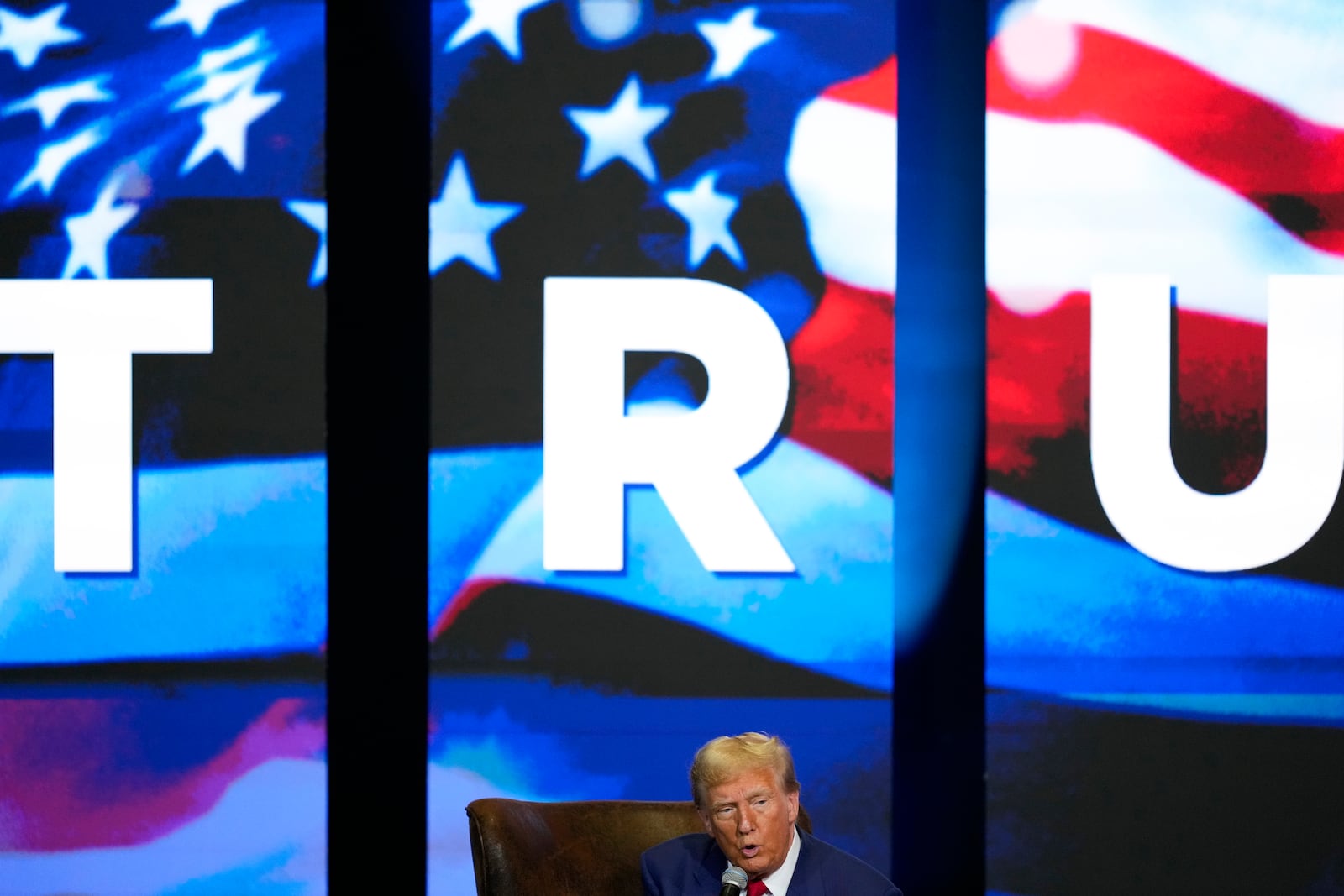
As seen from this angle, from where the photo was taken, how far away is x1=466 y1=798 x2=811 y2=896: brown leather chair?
256 cm

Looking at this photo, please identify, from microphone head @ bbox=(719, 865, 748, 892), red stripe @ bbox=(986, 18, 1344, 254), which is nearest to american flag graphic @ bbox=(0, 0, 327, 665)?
microphone head @ bbox=(719, 865, 748, 892)

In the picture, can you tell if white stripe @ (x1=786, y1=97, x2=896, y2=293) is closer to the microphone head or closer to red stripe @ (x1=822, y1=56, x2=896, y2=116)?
red stripe @ (x1=822, y1=56, x2=896, y2=116)

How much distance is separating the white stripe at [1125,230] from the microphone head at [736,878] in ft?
6.66

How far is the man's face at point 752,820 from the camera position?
A: 245cm

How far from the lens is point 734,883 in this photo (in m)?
2.20

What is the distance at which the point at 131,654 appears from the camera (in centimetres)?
368

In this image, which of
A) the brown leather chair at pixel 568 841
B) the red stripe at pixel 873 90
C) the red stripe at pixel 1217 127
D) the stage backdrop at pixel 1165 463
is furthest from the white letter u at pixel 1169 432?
the brown leather chair at pixel 568 841

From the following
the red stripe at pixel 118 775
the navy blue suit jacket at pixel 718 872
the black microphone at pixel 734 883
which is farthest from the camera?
the red stripe at pixel 118 775

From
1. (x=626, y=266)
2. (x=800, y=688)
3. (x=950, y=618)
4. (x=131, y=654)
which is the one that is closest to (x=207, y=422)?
(x=131, y=654)

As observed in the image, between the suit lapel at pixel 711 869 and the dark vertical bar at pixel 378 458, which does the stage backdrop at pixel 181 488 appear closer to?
the dark vertical bar at pixel 378 458

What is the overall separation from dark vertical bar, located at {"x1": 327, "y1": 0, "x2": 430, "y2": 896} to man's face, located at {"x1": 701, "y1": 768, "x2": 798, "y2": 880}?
1.45 m

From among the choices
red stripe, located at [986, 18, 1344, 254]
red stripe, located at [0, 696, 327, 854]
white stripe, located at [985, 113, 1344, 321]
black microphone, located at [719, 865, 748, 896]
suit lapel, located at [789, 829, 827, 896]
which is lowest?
red stripe, located at [0, 696, 327, 854]

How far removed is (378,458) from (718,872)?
1.73 m

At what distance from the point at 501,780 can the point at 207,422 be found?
4.36 feet
